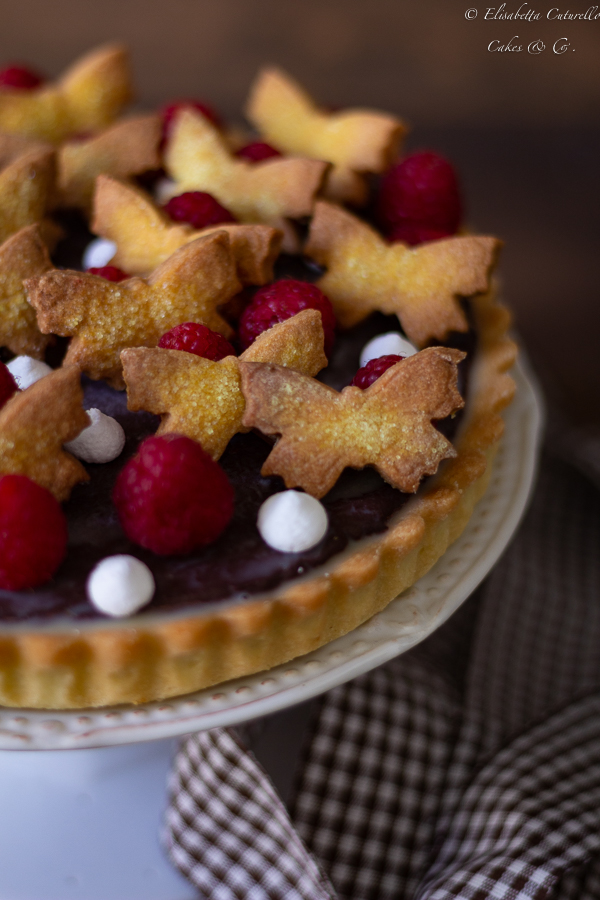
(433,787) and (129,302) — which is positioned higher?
(129,302)

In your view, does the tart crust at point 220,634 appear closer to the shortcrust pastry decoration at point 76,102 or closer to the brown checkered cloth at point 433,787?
the brown checkered cloth at point 433,787

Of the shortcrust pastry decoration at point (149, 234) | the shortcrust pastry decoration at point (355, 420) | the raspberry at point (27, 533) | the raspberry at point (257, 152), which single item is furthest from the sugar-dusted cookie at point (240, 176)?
the raspberry at point (27, 533)

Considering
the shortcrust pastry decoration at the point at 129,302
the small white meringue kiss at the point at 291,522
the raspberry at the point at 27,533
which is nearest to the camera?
the raspberry at the point at 27,533

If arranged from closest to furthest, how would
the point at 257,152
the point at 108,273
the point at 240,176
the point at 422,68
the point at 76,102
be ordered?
the point at 108,273
the point at 240,176
the point at 257,152
the point at 76,102
the point at 422,68

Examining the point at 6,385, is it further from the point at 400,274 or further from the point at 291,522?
the point at 400,274

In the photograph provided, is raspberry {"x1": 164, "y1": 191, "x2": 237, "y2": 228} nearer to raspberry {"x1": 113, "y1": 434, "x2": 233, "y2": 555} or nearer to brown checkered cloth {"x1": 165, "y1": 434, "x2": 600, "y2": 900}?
raspberry {"x1": 113, "y1": 434, "x2": 233, "y2": 555}

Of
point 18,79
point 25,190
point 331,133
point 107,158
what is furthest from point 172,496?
point 18,79
